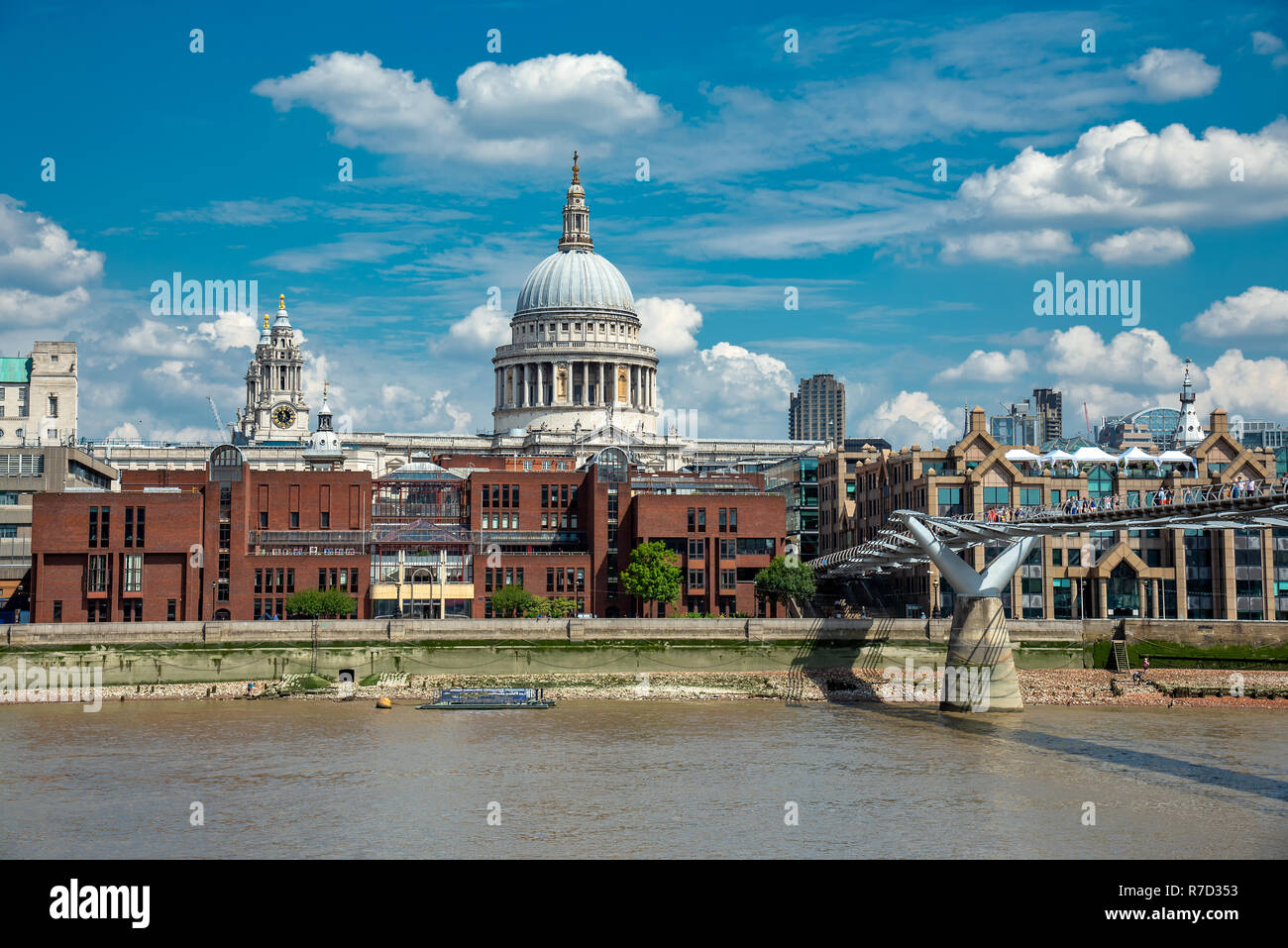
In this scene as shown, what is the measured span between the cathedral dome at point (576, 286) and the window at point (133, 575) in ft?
292

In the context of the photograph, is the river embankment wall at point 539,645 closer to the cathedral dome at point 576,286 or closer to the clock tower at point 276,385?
the cathedral dome at point 576,286

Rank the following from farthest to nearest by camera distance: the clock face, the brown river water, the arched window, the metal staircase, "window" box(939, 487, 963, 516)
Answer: the clock face, the arched window, "window" box(939, 487, 963, 516), the metal staircase, the brown river water

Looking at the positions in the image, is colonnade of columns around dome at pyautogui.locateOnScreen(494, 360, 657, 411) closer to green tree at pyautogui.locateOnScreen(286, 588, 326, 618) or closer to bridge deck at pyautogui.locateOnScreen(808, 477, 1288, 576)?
bridge deck at pyautogui.locateOnScreen(808, 477, 1288, 576)

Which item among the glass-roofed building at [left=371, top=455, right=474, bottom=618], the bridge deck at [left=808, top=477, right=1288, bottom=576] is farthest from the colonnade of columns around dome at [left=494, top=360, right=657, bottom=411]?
the bridge deck at [left=808, top=477, right=1288, bottom=576]

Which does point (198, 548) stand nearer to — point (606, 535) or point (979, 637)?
point (606, 535)

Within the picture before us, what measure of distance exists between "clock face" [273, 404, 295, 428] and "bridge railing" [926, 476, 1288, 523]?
112m

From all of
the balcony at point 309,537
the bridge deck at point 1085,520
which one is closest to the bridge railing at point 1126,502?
the bridge deck at point 1085,520

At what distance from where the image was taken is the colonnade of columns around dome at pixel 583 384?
158 m

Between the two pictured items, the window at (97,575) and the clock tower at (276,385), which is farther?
the clock tower at (276,385)

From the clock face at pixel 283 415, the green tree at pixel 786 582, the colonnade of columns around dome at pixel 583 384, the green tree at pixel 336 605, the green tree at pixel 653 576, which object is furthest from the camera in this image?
the clock face at pixel 283 415

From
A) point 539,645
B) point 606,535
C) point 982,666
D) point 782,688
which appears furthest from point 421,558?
point 982,666

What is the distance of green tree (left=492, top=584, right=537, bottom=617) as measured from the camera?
265 feet

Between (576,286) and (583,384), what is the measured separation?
12206 millimetres
